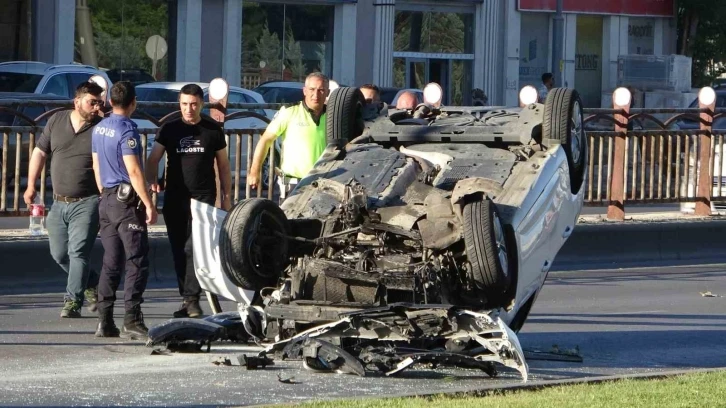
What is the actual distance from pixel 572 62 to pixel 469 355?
128 ft

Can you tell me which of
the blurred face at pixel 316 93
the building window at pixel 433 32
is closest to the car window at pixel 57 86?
the blurred face at pixel 316 93

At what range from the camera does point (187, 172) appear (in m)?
10.6

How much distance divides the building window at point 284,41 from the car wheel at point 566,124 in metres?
28.4

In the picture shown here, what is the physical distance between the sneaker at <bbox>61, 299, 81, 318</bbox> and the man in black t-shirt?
812 mm

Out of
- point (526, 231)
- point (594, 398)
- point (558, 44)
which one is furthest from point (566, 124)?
point (558, 44)

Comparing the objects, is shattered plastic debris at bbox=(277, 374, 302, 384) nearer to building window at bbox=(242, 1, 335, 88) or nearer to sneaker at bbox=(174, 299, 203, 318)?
sneaker at bbox=(174, 299, 203, 318)

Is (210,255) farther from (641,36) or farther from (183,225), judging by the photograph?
(641,36)

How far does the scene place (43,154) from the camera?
10.7 metres

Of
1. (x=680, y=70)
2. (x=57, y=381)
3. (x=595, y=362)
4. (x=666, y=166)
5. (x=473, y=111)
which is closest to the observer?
(x=57, y=381)

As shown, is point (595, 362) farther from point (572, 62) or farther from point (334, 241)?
point (572, 62)

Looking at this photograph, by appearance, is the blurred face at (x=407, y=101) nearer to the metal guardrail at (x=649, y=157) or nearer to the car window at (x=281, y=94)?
the metal guardrail at (x=649, y=157)

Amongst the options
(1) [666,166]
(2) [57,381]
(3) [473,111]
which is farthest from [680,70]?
(2) [57,381]

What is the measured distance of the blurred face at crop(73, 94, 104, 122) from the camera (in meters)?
10.5

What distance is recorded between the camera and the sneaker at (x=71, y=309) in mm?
10656
